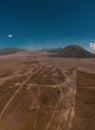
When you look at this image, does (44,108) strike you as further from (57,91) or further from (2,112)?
(57,91)

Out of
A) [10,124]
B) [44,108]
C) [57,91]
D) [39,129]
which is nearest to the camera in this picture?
[39,129]

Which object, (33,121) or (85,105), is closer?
(33,121)

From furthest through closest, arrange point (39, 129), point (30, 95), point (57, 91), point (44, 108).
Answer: point (57, 91), point (30, 95), point (44, 108), point (39, 129)

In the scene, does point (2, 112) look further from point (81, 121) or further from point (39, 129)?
point (81, 121)

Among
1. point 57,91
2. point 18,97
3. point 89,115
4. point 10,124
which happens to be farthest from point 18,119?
point 57,91

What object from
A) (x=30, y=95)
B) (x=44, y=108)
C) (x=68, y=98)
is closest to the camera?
(x=44, y=108)

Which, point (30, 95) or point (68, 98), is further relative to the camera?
point (30, 95)

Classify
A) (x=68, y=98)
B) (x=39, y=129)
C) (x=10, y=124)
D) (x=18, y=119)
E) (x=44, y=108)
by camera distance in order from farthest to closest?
1. (x=68, y=98)
2. (x=44, y=108)
3. (x=18, y=119)
4. (x=10, y=124)
5. (x=39, y=129)

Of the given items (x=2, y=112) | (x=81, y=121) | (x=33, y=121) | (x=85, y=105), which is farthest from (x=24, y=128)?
(x=85, y=105)

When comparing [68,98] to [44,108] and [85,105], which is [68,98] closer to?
[85,105]
